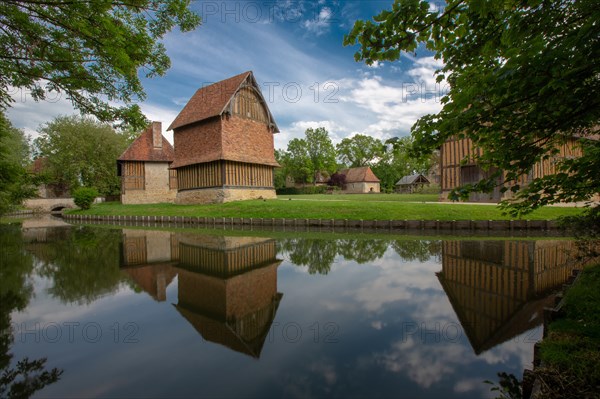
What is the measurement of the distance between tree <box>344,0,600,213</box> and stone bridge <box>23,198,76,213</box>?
50892 mm

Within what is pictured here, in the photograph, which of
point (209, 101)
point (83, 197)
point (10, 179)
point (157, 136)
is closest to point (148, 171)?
point (157, 136)

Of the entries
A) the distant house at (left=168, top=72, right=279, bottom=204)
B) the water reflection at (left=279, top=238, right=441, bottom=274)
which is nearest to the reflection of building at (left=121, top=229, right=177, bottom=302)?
the water reflection at (left=279, top=238, right=441, bottom=274)

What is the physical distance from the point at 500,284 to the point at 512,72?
5.16 m

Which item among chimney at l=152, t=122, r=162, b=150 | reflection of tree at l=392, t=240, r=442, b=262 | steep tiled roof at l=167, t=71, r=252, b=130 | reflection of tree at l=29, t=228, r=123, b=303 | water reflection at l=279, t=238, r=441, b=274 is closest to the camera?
reflection of tree at l=29, t=228, r=123, b=303

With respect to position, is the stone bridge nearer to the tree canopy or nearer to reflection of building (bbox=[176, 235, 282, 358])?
the tree canopy

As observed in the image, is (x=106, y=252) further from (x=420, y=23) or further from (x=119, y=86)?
(x=420, y=23)

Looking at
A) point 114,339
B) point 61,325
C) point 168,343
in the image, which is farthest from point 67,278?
point 168,343

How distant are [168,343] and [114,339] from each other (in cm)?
80

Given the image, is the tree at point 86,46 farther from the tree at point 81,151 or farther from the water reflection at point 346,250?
the tree at point 81,151

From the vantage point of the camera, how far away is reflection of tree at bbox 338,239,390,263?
8992mm

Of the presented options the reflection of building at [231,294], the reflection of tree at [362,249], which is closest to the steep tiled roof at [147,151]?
the reflection of building at [231,294]

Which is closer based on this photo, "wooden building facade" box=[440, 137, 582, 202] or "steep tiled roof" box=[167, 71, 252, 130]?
"wooden building facade" box=[440, 137, 582, 202]

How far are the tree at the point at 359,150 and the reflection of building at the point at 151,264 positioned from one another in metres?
59.6

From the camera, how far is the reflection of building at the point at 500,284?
13.7 ft
